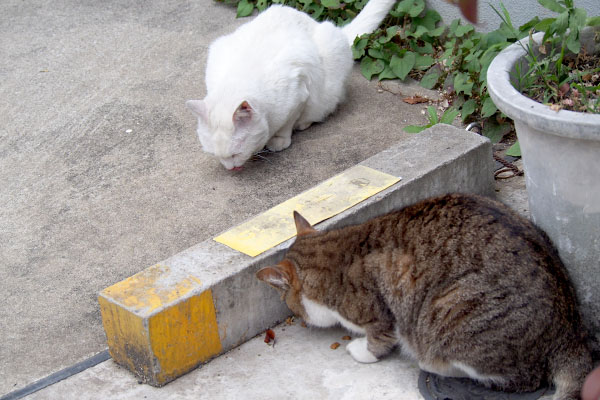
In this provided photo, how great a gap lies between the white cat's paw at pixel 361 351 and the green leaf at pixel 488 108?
6.44 ft

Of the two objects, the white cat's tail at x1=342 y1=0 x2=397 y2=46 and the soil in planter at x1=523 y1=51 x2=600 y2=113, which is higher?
the soil in planter at x1=523 y1=51 x2=600 y2=113

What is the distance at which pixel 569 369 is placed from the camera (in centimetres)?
260

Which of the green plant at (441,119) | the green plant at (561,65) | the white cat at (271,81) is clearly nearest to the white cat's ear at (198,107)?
the white cat at (271,81)

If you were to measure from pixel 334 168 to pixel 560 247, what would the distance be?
5.80 ft

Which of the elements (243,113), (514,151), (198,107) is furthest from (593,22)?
(198,107)

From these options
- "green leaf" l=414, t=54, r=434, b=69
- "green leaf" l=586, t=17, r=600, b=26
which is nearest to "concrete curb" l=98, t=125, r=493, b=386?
"green leaf" l=586, t=17, r=600, b=26

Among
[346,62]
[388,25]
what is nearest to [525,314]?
[346,62]

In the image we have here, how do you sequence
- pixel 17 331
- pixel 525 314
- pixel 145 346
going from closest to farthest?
pixel 525 314
pixel 145 346
pixel 17 331

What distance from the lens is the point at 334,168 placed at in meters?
4.41

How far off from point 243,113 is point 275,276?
1.65m

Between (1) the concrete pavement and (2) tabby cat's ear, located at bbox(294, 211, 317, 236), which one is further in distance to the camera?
(1) the concrete pavement

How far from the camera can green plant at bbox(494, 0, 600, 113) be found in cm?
301

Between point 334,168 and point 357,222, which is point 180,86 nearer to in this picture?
point 334,168

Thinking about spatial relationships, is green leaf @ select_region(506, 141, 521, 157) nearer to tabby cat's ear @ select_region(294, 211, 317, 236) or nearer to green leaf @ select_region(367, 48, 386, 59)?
tabby cat's ear @ select_region(294, 211, 317, 236)
